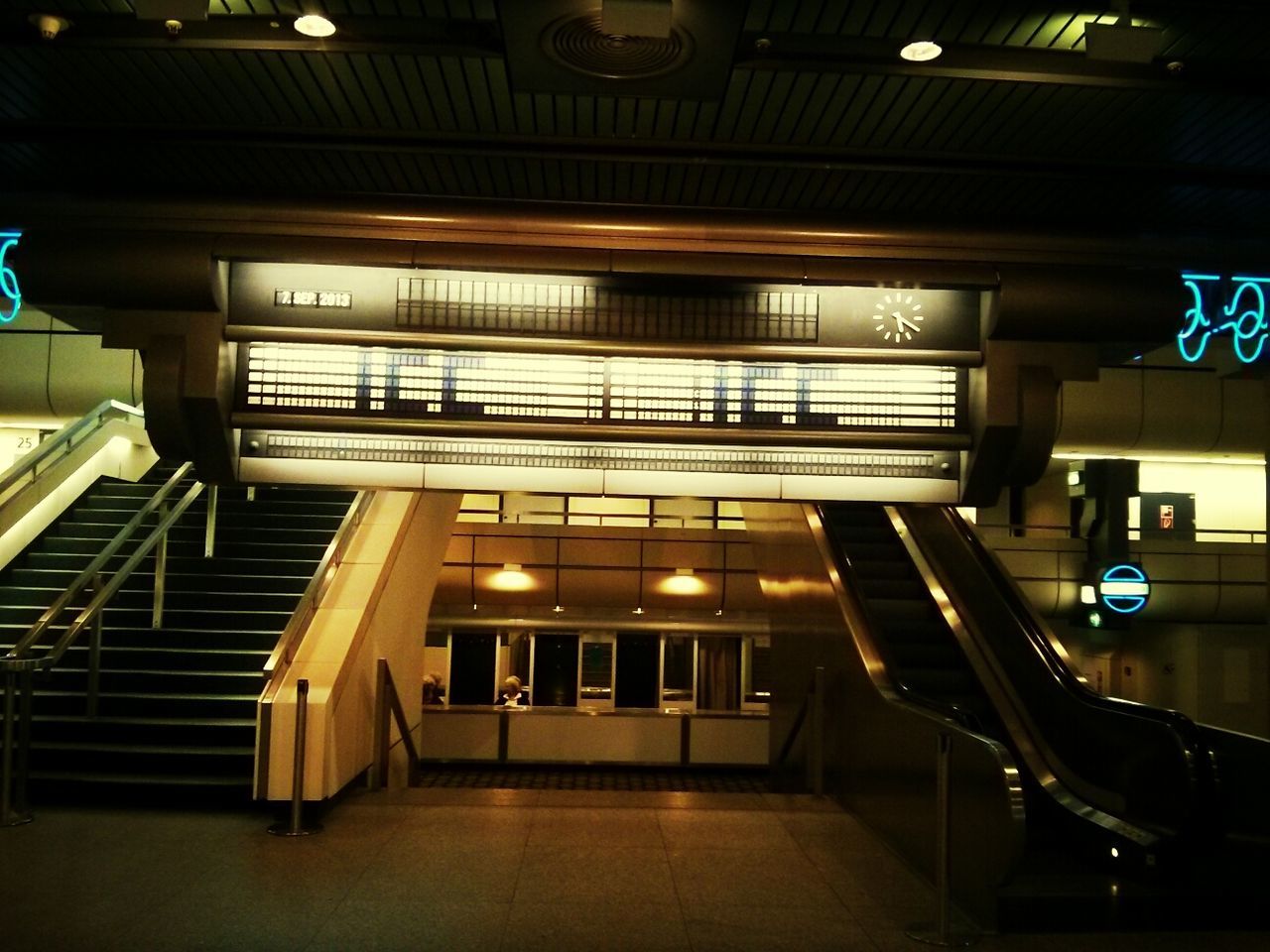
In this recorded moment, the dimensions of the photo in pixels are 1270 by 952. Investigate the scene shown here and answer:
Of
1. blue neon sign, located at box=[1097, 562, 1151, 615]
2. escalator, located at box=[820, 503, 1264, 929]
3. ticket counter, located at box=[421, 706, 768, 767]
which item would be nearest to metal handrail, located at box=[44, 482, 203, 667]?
escalator, located at box=[820, 503, 1264, 929]

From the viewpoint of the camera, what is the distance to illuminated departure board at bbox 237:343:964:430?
3850 mm

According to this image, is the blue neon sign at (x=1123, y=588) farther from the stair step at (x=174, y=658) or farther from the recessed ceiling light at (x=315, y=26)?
the recessed ceiling light at (x=315, y=26)

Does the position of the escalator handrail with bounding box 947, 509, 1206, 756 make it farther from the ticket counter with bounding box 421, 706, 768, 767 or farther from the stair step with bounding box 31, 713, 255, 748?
the ticket counter with bounding box 421, 706, 768, 767

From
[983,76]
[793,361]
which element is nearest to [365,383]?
[793,361]

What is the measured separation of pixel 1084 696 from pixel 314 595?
18.7 ft

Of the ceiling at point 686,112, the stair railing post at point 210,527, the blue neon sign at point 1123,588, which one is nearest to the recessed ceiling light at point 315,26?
the ceiling at point 686,112

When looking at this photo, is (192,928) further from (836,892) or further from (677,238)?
(677,238)

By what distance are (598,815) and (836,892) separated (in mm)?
1983

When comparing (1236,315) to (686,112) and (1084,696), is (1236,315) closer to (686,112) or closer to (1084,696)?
(686,112)

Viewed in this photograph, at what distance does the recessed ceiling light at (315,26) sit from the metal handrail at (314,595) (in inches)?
202

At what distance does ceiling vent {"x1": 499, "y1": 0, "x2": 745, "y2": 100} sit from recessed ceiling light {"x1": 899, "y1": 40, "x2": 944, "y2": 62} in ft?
1.61

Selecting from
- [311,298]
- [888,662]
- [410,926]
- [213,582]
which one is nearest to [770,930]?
A: [410,926]

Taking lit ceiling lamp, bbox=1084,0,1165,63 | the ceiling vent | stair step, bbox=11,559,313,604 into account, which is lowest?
stair step, bbox=11,559,313,604

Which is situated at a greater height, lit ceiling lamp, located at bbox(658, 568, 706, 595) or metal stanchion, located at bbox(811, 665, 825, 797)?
lit ceiling lamp, located at bbox(658, 568, 706, 595)
